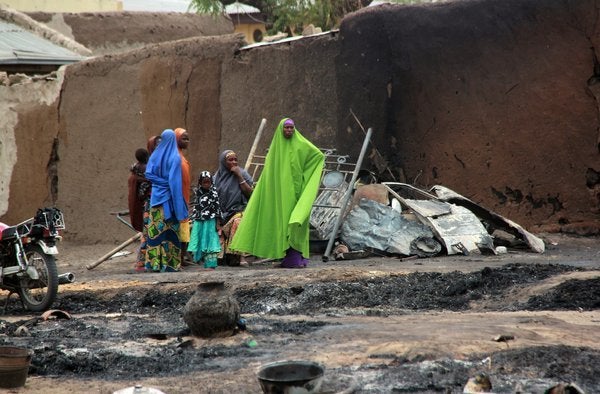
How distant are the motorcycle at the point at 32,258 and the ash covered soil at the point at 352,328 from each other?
0.77ft

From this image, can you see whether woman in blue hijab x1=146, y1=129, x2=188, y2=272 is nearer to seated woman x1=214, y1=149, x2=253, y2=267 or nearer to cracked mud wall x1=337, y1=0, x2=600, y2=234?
seated woman x1=214, y1=149, x2=253, y2=267

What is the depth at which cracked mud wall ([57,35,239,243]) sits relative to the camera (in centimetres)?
1387

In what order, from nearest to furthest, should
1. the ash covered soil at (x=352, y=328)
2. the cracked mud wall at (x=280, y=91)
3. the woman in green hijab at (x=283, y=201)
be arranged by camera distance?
the ash covered soil at (x=352, y=328), the woman in green hijab at (x=283, y=201), the cracked mud wall at (x=280, y=91)

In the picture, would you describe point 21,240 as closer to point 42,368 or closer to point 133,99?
point 42,368

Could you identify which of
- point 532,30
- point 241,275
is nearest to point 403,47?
point 532,30

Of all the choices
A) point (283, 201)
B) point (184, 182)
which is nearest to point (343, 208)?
point (283, 201)

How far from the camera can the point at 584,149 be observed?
11.3m

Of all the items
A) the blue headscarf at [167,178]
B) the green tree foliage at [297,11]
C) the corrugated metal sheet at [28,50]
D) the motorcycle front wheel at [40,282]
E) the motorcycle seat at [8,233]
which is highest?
the green tree foliage at [297,11]

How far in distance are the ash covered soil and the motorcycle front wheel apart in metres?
0.17

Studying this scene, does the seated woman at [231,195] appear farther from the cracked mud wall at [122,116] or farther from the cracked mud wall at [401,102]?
the cracked mud wall at [122,116]

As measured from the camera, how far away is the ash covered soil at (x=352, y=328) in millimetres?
5500

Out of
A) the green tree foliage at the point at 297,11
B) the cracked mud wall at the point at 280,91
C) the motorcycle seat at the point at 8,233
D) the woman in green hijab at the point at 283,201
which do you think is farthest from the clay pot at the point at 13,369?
the green tree foliage at the point at 297,11

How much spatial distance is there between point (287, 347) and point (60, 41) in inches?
554

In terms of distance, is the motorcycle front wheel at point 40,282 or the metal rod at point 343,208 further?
the metal rod at point 343,208
